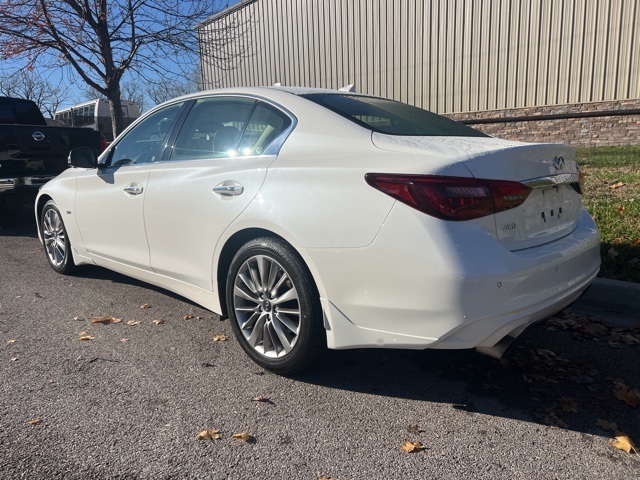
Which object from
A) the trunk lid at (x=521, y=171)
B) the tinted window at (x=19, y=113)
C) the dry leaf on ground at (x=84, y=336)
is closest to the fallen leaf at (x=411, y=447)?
the trunk lid at (x=521, y=171)

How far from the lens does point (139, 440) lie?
2445 millimetres

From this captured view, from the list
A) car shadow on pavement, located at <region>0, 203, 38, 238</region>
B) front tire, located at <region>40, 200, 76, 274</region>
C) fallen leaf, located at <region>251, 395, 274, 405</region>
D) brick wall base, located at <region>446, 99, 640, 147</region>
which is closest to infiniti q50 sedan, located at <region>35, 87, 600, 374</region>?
fallen leaf, located at <region>251, 395, 274, 405</region>

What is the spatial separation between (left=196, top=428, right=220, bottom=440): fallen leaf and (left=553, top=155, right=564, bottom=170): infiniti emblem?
2.21 metres

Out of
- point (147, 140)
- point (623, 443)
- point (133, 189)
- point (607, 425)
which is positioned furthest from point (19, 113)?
point (623, 443)

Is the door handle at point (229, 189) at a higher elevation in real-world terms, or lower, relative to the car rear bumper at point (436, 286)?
higher

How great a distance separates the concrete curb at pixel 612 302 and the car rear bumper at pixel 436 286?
159 centimetres

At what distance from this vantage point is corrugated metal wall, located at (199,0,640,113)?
14157 mm

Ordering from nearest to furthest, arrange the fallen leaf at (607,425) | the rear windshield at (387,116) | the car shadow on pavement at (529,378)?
the fallen leaf at (607,425) < the car shadow on pavement at (529,378) < the rear windshield at (387,116)

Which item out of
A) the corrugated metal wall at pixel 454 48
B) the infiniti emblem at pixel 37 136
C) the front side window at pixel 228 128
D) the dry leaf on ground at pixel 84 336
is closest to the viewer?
the front side window at pixel 228 128

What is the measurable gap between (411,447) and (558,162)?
169cm

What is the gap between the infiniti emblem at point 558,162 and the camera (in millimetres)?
2822

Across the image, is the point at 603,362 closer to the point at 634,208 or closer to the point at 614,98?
the point at 634,208

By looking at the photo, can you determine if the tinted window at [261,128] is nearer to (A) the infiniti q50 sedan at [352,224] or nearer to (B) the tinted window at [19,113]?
(A) the infiniti q50 sedan at [352,224]

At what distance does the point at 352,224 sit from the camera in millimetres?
2545
